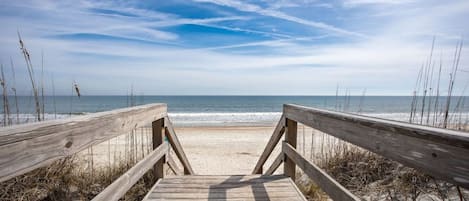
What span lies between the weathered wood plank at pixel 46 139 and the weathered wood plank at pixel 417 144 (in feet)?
4.33

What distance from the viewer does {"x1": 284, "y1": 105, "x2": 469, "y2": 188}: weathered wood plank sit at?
0.81m

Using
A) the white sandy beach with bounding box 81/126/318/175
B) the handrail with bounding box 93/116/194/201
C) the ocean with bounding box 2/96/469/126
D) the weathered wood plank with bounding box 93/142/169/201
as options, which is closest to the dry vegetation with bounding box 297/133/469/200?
the ocean with bounding box 2/96/469/126

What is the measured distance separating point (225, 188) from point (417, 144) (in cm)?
200

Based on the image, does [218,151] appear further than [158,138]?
Yes

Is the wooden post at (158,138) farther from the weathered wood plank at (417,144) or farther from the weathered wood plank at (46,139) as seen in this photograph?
the weathered wood plank at (417,144)

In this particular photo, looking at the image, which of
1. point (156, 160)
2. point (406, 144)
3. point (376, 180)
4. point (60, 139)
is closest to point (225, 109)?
point (376, 180)

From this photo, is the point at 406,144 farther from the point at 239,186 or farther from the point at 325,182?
the point at 239,186

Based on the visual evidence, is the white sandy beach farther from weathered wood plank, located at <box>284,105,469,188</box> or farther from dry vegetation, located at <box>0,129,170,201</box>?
weathered wood plank, located at <box>284,105,469,188</box>

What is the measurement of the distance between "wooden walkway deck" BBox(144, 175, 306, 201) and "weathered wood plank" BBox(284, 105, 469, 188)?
46.7 inches

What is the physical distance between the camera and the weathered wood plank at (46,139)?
878 mm

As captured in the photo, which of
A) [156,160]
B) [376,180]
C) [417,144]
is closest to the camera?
[417,144]

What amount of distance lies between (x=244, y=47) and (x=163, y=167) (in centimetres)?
2918

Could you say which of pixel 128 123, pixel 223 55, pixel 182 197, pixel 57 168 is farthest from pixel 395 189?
pixel 223 55

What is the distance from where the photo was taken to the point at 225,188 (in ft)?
8.87
